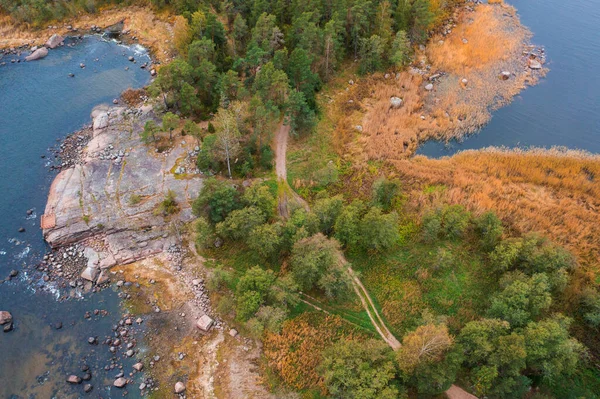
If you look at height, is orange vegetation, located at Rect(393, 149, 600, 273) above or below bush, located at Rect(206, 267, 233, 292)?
above

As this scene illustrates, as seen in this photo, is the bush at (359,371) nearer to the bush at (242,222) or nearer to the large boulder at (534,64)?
the bush at (242,222)

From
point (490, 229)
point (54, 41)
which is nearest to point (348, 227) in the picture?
point (490, 229)

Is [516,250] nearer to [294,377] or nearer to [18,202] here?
[294,377]

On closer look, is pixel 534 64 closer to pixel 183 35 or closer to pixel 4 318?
pixel 183 35

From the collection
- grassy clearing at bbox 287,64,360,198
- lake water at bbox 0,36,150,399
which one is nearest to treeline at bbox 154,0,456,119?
grassy clearing at bbox 287,64,360,198

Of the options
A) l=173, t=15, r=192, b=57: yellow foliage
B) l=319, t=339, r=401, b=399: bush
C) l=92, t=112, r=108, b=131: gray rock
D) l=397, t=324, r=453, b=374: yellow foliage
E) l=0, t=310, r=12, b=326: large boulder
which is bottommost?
l=0, t=310, r=12, b=326: large boulder

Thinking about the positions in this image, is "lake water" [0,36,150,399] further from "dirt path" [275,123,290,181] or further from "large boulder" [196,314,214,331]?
"dirt path" [275,123,290,181]
